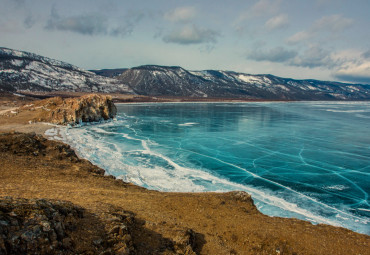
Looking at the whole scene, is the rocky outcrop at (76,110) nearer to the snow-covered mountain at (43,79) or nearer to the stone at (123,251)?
the stone at (123,251)

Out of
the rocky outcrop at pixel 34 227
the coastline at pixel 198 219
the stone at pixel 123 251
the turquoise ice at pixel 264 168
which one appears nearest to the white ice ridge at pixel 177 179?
the turquoise ice at pixel 264 168

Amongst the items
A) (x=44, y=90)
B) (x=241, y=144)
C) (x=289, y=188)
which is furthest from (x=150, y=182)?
(x=44, y=90)

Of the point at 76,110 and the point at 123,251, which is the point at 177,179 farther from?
the point at 76,110

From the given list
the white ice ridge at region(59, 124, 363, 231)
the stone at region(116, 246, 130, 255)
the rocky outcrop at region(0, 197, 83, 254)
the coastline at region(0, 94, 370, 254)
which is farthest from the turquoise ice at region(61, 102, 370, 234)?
Result: the rocky outcrop at region(0, 197, 83, 254)

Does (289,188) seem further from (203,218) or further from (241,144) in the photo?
(241,144)

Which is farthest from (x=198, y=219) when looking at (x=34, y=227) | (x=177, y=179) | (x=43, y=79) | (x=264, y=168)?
(x=43, y=79)

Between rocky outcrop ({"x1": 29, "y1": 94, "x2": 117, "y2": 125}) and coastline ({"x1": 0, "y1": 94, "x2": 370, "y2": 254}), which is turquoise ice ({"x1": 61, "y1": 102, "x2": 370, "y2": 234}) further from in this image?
rocky outcrop ({"x1": 29, "y1": 94, "x2": 117, "y2": 125})
